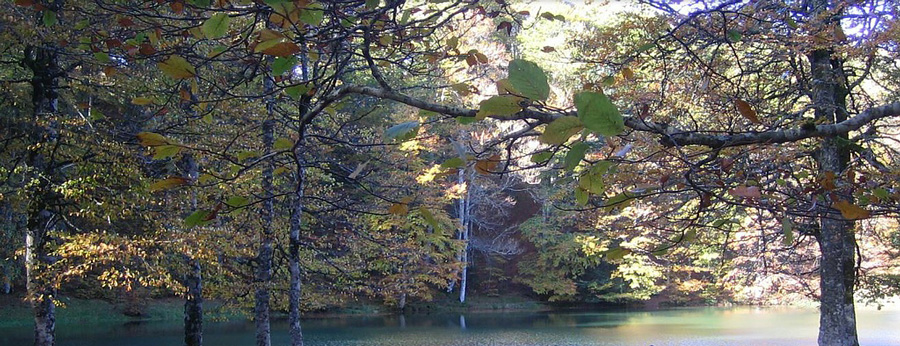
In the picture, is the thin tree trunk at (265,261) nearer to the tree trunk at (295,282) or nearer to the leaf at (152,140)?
the tree trunk at (295,282)

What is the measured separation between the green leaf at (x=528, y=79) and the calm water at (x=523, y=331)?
45.6ft

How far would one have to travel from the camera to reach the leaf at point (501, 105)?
92 cm

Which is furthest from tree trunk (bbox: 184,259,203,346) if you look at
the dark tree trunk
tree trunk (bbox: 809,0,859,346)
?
tree trunk (bbox: 809,0,859,346)

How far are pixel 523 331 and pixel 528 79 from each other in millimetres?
16725

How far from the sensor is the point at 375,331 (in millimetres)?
16688

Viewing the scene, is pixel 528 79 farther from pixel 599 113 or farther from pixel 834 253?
pixel 834 253

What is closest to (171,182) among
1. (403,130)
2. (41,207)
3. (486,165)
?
(403,130)

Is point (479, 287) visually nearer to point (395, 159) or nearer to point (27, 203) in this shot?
point (395, 159)

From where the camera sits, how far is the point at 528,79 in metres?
0.80

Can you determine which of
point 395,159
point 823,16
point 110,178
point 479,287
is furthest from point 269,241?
point 479,287

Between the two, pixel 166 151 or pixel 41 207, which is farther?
pixel 41 207

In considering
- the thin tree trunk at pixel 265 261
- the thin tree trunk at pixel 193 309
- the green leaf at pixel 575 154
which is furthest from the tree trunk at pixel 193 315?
the green leaf at pixel 575 154

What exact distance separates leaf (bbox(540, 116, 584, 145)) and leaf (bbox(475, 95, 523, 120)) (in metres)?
0.10

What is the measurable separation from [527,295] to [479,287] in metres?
2.16
